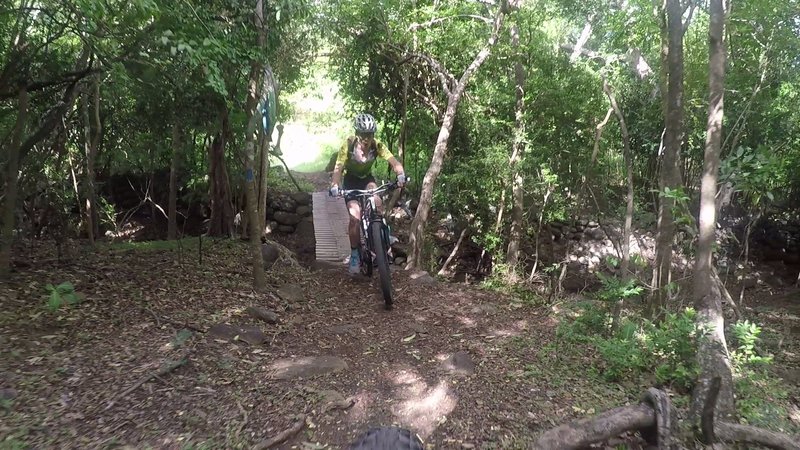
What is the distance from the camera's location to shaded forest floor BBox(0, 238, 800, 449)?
299cm

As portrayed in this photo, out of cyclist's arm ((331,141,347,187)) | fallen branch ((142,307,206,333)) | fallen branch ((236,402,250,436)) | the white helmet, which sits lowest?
fallen branch ((236,402,250,436))

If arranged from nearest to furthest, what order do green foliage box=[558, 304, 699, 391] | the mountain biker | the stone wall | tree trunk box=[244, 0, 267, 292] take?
green foliage box=[558, 304, 699, 391] < tree trunk box=[244, 0, 267, 292] < the mountain biker < the stone wall

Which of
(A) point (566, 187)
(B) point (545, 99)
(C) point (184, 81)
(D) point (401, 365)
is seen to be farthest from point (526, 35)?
(D) point (401, 365)

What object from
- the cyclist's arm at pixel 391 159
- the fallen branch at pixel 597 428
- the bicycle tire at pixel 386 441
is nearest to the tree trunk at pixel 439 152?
the cyclist's arm at pixel 391 159

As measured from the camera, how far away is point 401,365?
4.12m

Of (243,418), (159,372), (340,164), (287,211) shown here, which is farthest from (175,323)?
(287,211)

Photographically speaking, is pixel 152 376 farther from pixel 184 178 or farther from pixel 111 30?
pixel 184 178

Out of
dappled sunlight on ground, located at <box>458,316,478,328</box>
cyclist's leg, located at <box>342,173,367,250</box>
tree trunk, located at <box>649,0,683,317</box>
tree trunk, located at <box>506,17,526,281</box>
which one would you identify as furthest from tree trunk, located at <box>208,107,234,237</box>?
tree trunk, located at <box>649,0,683,317</box>

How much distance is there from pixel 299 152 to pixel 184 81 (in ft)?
55.8

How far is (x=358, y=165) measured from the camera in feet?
19.9

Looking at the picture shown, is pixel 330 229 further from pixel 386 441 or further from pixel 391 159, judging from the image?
pixel 386 441

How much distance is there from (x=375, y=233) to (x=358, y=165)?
41.7 inches

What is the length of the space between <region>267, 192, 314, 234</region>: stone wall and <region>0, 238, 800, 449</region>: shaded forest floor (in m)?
5.10

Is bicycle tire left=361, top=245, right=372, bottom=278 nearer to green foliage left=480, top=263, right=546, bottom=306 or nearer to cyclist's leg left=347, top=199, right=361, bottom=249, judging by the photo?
cyclist's leg left=347, top=199, right=361, bottom=249
